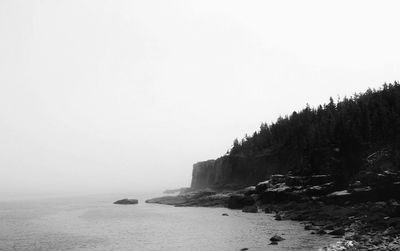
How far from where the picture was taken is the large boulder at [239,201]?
10780 cm

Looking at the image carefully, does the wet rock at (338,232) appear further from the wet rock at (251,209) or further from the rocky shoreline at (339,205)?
the wet rock at (251,209)

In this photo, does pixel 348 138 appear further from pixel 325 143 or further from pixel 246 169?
pixel 246 169

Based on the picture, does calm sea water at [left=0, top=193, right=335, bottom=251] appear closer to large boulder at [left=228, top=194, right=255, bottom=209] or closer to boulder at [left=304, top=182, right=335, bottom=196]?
boulder at [left=304, top=182, right=335, bottom=196]

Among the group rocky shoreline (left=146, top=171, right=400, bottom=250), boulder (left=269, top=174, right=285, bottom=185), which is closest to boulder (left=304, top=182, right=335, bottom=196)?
rocky shoreline (left=146, top=171, right=400, bottom=250)

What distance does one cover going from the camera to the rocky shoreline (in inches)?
2098

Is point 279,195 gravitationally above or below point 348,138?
below

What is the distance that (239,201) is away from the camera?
109 meters

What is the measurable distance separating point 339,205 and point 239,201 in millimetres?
35180

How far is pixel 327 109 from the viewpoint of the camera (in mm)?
143125

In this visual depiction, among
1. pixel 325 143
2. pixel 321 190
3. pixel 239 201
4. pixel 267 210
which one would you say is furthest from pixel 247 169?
pixel 321 190

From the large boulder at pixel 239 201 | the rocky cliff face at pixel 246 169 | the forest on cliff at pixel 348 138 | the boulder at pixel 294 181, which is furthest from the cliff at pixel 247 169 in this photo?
the boulder at pixel 294 181

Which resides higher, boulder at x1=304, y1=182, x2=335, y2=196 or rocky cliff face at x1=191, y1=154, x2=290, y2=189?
rocky cliff face at x1=191, y1=154, x2=290, y2=189

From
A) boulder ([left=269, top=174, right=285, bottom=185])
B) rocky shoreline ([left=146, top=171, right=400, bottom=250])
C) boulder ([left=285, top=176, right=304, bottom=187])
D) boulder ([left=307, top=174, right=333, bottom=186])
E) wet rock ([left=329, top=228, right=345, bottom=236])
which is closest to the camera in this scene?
rocky shoreline ([left=146, top=171, right=400, bottom=250])

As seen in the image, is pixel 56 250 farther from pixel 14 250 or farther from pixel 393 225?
pixel 393 225
